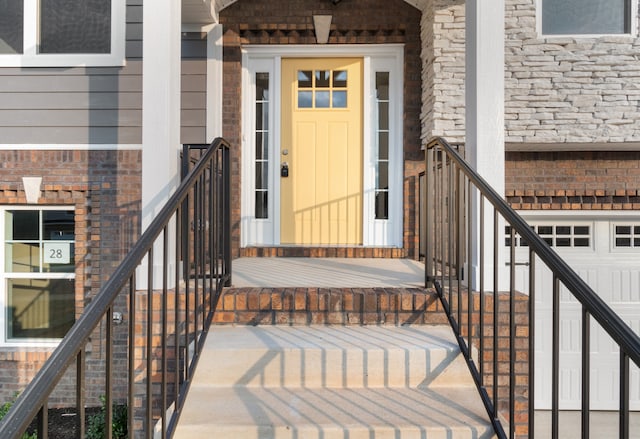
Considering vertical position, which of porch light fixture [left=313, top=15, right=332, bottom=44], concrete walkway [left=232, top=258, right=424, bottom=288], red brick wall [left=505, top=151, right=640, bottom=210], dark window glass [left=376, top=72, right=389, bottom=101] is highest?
porch light fixture [left=313, top=15, right=332, bottom=44]

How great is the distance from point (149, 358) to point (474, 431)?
1285mm

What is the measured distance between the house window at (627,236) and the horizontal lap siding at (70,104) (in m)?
4.83

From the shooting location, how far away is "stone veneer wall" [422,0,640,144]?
13.6 feet

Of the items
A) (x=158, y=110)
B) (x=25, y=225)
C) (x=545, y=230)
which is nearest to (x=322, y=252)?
(x=158, y=110)

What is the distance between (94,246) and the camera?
398cm

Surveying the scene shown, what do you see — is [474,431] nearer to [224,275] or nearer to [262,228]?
[224,275]

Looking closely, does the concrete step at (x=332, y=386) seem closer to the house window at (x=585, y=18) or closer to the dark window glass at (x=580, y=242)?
the dark window glass at (x=580, y=242)

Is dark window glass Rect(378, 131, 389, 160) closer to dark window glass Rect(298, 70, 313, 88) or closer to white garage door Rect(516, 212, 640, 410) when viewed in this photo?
dark window glass Rect(298, 70, 313, 88)

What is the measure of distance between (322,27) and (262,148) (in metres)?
1.28

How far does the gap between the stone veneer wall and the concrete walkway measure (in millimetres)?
1343

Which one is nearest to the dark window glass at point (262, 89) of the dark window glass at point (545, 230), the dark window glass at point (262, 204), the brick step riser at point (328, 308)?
the dark window glass at point (262, 204)

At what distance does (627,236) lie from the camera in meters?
4.73

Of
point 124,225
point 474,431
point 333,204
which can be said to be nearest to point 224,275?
point 474,431

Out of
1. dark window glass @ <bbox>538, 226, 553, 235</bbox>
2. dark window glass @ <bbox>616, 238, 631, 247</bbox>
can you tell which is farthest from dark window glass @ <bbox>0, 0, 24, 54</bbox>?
dark window glass @ <bbox>616, 238, 631, 247</bbox>
